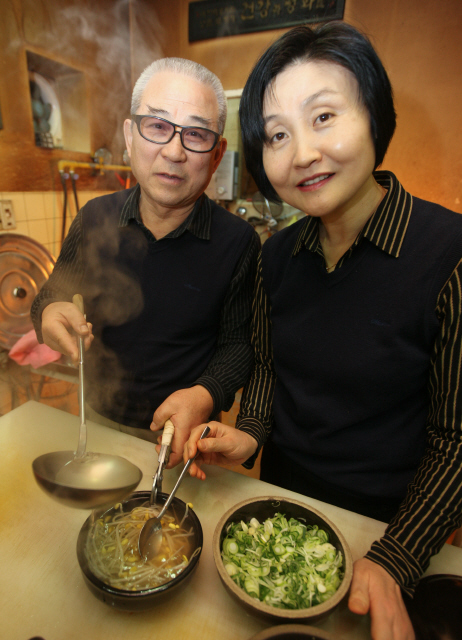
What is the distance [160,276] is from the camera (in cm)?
162

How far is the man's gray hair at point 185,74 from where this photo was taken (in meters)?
1.34

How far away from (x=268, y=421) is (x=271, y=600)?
2.14 ft

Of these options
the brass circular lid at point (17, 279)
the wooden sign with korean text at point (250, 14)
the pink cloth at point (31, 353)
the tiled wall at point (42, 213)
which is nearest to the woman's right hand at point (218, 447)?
the pink cloth at point (31, 353)

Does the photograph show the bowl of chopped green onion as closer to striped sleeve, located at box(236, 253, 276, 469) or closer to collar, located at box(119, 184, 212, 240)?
striped sleeve, located at box(236, 253, 276, 469)

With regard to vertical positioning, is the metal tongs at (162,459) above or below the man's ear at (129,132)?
below

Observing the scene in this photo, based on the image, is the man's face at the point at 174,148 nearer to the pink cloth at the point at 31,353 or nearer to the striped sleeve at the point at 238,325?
the striped sleeve at the point at 238,325

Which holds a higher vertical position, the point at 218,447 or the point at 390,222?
the point at 390,222

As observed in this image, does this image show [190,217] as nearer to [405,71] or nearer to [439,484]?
[439,484]

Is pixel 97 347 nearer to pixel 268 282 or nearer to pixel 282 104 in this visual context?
pixel 268 282

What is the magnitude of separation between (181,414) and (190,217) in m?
0.87

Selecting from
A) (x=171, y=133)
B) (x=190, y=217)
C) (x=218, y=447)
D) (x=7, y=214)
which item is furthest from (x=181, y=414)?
(x=7, y=214)

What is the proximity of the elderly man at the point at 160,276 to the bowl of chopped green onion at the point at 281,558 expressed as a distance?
49 centimetres

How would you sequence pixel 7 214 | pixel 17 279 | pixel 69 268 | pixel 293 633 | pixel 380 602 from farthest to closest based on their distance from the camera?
1. pixel 7 214
2. pixel 17 279
3. pixel 69 268
4. pixel 380 602
5. pixel 293 633

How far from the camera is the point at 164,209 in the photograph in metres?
1.55
